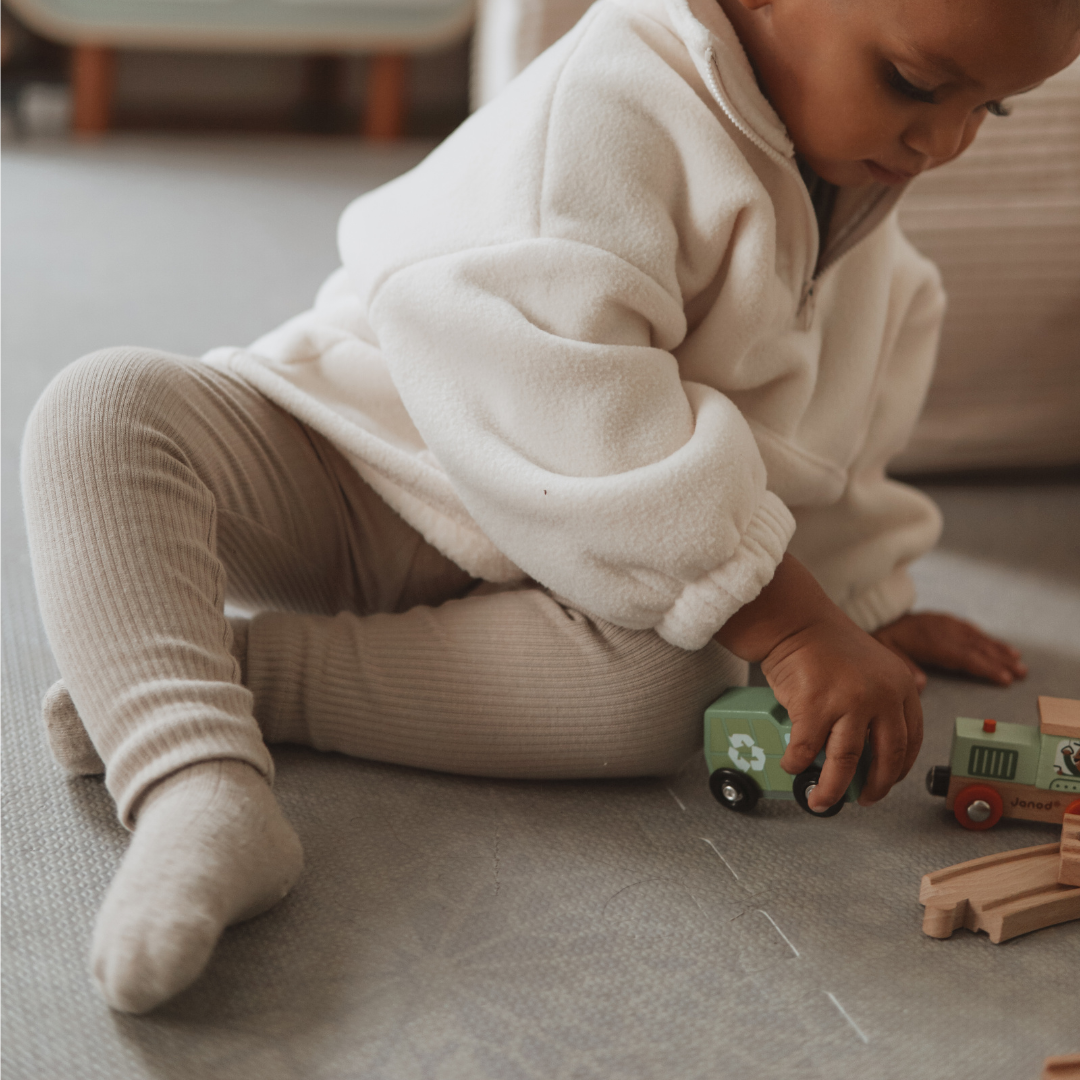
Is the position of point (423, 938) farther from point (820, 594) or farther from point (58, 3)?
point (58, 3)

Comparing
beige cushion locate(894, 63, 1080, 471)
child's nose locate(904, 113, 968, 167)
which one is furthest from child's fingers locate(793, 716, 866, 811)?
beige cushion locate(894, 63, 1080, 471)

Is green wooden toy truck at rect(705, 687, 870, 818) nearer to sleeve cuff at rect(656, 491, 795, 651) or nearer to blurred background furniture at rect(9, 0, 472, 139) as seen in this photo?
sleeve cuff at rect(656, 491, 795, 651)

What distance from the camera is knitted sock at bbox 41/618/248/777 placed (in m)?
0.54

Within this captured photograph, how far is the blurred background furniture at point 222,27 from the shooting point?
2.06m

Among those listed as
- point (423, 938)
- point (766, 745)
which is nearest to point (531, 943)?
point (423, 938)

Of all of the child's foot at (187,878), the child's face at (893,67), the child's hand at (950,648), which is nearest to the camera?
the child's foot at (187,878)

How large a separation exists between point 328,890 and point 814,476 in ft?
1.16

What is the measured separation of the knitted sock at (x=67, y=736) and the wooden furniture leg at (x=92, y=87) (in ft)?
6.14

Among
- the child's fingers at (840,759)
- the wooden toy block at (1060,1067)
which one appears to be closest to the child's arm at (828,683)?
the child's fingers at (840,759)

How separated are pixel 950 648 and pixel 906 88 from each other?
333 mm

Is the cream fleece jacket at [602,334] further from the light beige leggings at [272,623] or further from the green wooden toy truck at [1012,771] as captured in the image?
the green wooden toy truck at [1012,771]

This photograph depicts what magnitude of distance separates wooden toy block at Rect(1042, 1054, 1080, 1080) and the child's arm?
0.14 meters

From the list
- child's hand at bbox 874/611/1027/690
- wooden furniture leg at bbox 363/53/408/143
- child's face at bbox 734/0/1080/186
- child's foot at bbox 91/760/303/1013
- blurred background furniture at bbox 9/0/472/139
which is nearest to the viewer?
child's foot at bbox 91/760/303/1013

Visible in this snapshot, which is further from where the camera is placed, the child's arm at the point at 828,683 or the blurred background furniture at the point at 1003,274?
the blurred background furniture at the point at 1003,274
